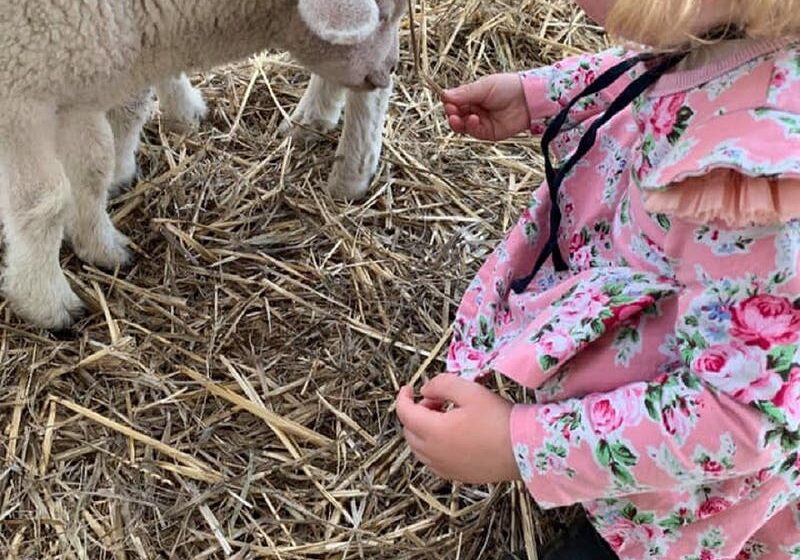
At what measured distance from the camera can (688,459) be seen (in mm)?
1062

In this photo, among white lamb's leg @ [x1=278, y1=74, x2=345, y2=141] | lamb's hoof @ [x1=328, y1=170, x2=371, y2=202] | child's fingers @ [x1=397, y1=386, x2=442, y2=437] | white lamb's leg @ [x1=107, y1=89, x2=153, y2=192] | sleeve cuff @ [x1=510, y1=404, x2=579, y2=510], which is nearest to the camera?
sleeve cuff @ [x1=510, y1=404, x2=579, y2=510]

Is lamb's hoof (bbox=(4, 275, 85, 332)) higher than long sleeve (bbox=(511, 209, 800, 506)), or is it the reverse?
long sleeve (bbox=(511, 209, 800, 506))

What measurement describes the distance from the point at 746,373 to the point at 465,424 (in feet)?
1.11

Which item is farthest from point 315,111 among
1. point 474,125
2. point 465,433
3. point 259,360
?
point 465,433

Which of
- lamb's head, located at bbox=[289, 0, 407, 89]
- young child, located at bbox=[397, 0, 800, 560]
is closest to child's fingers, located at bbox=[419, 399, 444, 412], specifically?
young child, located at bbox=[397, 0, 800, 560]

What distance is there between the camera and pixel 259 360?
6.11 feet

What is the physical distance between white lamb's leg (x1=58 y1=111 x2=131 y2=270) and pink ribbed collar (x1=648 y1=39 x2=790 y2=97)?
1.08 meters

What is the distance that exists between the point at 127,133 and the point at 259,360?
61 cm

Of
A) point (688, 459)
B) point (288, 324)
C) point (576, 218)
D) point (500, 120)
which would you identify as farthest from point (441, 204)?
point (688, 459)

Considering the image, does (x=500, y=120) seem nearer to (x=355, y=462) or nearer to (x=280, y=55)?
(x=355, y=462)

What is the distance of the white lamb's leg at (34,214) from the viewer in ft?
5.45

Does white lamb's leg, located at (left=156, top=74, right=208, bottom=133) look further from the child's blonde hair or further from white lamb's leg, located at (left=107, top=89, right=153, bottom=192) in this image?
the child's blonde hair

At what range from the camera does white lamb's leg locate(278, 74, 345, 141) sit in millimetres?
2332

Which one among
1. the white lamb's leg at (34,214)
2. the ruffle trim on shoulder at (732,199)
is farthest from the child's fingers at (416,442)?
the white lamb's leg at (34,214)
